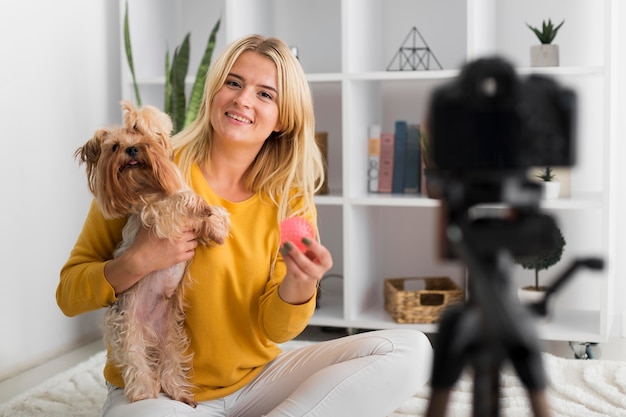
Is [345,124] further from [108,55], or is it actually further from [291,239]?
[291,239]

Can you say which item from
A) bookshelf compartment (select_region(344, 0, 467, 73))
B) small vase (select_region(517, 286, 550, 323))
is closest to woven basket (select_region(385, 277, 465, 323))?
small vase (select_region(517, 286, 550, 323))

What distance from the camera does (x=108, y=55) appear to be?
333 centimetres

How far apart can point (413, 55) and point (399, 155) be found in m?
0.48

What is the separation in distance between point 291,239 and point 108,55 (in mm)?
2105

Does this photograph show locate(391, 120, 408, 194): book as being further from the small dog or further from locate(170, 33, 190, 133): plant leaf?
the small dog

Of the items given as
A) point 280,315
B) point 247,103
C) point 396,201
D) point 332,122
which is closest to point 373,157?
point 396,201

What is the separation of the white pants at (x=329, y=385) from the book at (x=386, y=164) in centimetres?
130

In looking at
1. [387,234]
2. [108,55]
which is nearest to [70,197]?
[108,55]

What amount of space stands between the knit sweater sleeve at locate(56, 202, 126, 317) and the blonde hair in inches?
8.8

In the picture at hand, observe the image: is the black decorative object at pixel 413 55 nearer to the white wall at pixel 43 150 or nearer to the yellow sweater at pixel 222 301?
the white wall at pixel 43 150

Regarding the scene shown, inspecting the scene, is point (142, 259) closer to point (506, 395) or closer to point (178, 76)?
point (506, 395)

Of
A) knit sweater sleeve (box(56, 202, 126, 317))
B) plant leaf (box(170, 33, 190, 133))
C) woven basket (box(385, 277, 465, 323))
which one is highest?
plant leaf (box(170, 33, 190, 133))

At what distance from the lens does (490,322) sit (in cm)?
68

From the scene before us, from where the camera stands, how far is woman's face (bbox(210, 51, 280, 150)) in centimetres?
182
